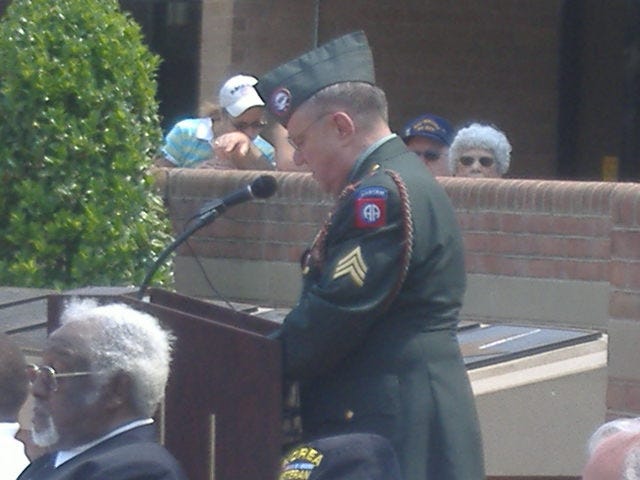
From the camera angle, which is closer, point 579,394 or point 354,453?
point 354,453

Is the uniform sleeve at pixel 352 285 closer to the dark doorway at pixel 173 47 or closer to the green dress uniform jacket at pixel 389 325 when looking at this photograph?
the green dress uniform jacket at pixel 389 325

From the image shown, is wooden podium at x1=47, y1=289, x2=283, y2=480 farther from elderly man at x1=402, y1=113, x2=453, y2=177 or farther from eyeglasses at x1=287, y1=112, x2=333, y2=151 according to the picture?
elderly man at x1=402, y1=113, x2=453, y2=177

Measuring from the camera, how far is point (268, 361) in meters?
3.89

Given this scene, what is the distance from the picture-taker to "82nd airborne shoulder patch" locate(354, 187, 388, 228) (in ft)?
12.7

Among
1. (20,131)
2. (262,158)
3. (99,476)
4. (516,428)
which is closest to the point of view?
(99,476)

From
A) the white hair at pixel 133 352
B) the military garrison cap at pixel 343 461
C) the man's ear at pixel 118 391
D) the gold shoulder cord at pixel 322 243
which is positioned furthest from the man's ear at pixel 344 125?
the military garrison cap at pixel 343 461

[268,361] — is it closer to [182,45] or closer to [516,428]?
[516,428]

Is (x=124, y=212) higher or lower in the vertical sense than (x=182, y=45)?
lower

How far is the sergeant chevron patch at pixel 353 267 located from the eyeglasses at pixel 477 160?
363cm

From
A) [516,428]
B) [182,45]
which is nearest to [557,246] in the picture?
[516,428]

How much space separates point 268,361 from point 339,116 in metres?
0.64

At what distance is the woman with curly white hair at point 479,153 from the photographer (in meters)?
7.39

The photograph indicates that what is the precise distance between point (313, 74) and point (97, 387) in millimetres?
957

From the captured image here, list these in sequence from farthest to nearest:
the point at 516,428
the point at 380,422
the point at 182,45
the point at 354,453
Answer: the point at 182,45
the point at 516,428
the point at 380,422
the point at 354,453
